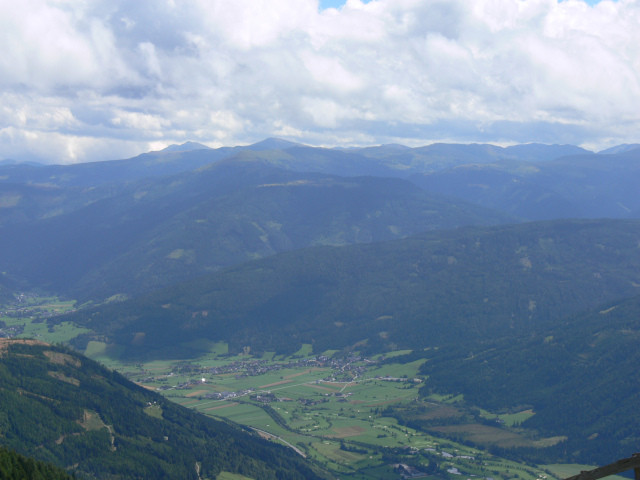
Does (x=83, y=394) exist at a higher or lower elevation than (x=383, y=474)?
higher

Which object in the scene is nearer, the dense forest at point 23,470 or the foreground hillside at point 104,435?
the dense forest at point 23,470

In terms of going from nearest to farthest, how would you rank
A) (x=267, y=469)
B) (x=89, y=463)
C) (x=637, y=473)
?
(x=637, y=473)
(x=89, y=463)
(x=267, y=469)

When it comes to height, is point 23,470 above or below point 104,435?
above

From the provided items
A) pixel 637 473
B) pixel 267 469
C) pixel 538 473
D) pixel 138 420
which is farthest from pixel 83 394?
pixel 637 473

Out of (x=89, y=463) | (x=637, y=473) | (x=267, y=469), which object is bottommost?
(x=267, y=469)

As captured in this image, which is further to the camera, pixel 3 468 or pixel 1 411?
pixel 1 411

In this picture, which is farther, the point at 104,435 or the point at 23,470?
the point at 104,435

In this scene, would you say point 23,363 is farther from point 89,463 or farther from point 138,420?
point 89,463

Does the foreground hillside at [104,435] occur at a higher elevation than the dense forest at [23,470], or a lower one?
lower
